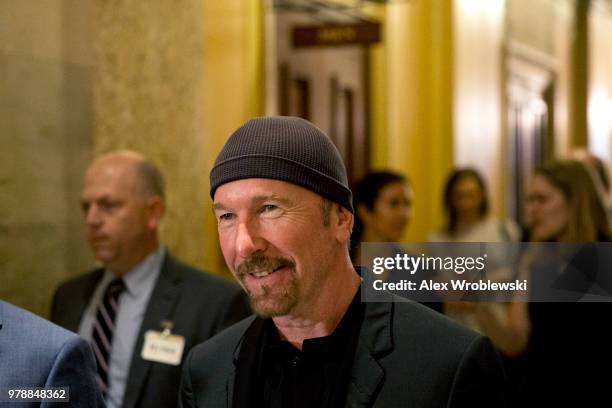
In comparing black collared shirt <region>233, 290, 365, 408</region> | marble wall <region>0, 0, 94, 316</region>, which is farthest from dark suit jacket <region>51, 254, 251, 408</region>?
black collared shirt <region>233, 290, 365, 408</region>

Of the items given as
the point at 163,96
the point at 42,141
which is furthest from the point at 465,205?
the point at 42,141

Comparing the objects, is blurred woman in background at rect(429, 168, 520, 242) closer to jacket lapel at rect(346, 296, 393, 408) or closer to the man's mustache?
jacket lapel at rect(346, 296, 393, 408)

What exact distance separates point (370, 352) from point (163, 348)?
146cm

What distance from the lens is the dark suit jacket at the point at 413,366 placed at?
5.78 ft

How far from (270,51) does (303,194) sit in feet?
14.3

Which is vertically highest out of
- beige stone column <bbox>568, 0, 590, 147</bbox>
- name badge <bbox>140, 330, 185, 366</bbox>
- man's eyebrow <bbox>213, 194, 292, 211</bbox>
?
beige stone column <bbox>568, 0, 590, 147</bbox>

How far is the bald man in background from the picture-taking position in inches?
123

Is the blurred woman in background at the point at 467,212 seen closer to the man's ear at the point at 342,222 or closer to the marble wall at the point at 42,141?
the marble wall at the point at 42,141

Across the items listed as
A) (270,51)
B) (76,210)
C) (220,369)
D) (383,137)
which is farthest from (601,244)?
(383,137)

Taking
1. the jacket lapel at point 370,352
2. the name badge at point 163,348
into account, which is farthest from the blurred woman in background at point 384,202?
the jacket lapel at point 370,352

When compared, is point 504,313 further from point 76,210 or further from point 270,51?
point 270,51

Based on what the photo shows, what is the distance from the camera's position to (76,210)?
13.2 feet

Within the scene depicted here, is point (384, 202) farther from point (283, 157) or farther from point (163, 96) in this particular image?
point (283, 157)

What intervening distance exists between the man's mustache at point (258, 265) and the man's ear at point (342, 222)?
173 millimetres
